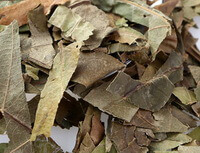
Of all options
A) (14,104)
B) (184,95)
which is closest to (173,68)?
(184,95)

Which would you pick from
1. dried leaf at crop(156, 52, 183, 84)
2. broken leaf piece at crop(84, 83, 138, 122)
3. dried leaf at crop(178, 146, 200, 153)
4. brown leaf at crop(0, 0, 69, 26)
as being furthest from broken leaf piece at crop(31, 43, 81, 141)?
dried leaf at crop(178, 146, 200, 153)

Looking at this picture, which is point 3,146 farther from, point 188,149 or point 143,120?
point 188,149

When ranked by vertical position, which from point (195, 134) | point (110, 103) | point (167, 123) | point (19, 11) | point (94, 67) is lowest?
point (195, 134)

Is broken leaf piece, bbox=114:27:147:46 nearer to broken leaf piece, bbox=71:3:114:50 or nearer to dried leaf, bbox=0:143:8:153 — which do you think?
broken leaf piece, bbox=71:3:114:50

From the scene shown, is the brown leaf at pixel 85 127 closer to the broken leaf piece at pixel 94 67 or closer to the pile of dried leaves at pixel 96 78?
the pile of dried leaves at pixel 96 78

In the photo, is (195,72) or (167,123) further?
(195,72)

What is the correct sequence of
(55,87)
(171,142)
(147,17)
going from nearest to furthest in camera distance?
(55,87) → (171,142) → (147,17)

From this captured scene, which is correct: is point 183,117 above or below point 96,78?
below
